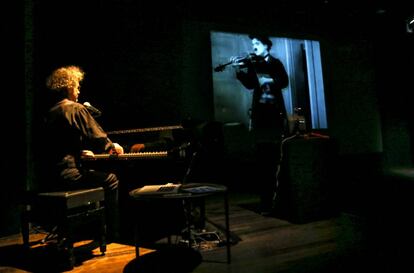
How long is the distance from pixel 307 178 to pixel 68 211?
7.69 ft

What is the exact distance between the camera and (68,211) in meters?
2.53

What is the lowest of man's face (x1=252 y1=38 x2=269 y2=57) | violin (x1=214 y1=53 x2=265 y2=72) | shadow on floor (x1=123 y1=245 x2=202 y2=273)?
shadow on floor (x1=123 y1=245 x2=202 y2=273)

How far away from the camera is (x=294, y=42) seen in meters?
6.14

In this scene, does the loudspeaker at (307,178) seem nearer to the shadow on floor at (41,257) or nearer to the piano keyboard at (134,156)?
the piano keyboard at (134,156)

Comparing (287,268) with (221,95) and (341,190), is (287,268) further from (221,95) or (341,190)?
(221,95)

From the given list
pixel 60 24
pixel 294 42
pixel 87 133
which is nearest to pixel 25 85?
pixel 60 24

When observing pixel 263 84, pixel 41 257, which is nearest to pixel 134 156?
pixel 41 257

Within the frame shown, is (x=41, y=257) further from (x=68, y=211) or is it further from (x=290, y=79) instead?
(x=290, y=79)

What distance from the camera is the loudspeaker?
3.33 meters

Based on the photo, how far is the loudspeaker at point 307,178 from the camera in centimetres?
333

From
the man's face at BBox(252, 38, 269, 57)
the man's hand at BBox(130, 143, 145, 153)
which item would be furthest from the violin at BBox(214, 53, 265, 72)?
the man's hand at BBox(130, 143, 145, 153)

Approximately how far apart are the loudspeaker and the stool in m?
1.92

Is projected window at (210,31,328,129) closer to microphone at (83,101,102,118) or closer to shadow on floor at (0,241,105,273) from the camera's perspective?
microphone at (83,101,102,118)

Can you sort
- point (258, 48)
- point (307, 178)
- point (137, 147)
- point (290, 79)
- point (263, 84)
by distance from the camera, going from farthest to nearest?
point (290, 79)
point (258, 48)
point (263, 84)
point (307, 178)
point (137, 147)
